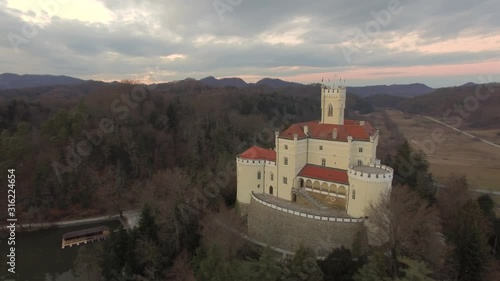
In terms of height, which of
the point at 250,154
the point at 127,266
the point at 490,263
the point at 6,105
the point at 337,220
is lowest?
the point at 127,266

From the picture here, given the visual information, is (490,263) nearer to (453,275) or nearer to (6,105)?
(453,275)

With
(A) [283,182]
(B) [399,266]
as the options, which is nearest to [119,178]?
(A) [283,182]

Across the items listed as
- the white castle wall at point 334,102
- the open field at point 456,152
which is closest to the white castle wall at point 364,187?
the white castle wall at point 334,102

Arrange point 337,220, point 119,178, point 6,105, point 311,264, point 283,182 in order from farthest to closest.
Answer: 1. point 6,105
2. point 119,178
3. point 283,182
4. point 337,220
5. point 311,264

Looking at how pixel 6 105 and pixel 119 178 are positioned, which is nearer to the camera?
pixel 119 178

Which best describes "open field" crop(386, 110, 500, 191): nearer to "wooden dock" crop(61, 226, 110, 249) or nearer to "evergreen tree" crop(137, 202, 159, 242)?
"evergreen tree" crop(137, 202, 159, 242)

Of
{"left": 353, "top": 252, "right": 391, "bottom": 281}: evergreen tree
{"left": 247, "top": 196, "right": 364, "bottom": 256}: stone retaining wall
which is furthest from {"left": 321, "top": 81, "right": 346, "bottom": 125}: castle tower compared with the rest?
{"left": 353, "top": 252, "right": 391, "bottom": 281}: evergreen tree
